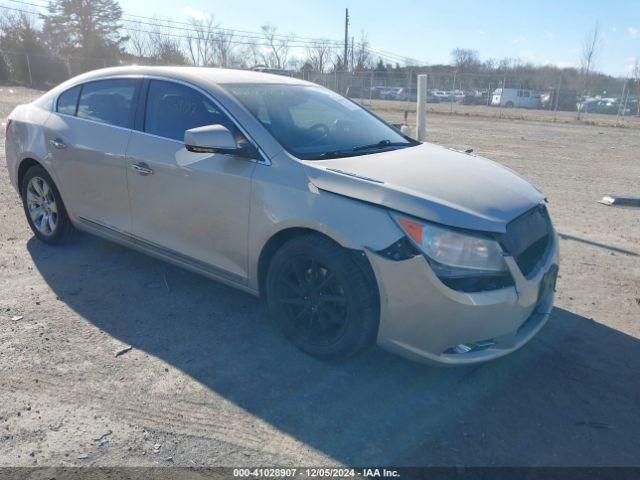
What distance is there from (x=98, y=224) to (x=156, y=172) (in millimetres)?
1029

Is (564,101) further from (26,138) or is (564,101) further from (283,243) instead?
(283,243)

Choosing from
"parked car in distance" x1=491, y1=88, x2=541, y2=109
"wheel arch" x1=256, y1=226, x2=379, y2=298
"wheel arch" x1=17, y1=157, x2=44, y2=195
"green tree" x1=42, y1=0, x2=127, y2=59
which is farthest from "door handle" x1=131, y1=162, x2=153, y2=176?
"green tree" x1=42, y1=0, x2=127, y2=59

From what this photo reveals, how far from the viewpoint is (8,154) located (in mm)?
5266

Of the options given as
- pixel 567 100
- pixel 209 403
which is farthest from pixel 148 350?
pixel 567 100

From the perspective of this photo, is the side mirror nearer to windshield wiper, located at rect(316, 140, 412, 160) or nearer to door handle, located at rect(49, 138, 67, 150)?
windshield wiper, located at rect(316, 140, 412, 160)

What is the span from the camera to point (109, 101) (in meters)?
4.40

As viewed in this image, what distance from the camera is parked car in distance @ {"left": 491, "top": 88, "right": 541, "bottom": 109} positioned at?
41.3 meters

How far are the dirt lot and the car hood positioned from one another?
103 cm

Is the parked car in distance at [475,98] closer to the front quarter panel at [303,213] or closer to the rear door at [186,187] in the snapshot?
the rear door at [186,187]

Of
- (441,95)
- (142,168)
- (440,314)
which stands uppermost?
(142,168)

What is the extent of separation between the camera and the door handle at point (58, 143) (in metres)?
4.58

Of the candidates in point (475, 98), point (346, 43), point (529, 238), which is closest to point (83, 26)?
point (346, 43)

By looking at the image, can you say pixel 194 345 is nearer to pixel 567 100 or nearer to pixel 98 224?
pixel 98 224

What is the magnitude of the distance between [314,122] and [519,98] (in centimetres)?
4215
